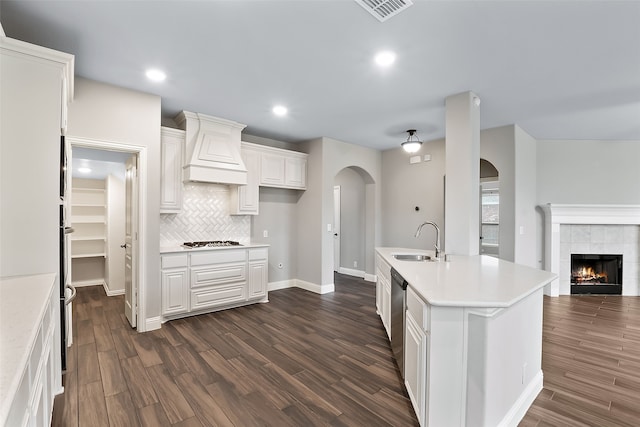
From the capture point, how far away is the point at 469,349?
1770 mm

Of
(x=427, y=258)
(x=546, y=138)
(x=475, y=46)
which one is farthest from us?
(x=546, y=138)

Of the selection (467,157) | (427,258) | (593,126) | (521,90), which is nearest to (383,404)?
(427,258)

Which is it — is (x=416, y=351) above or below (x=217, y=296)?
above

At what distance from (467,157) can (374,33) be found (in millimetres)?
1782

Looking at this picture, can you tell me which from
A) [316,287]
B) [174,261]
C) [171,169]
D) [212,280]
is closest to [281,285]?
[316,287]

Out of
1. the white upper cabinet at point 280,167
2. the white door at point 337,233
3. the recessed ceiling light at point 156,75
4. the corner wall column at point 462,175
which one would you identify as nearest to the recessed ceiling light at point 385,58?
the corner wall column at point 462,175

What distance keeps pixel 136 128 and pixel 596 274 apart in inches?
305

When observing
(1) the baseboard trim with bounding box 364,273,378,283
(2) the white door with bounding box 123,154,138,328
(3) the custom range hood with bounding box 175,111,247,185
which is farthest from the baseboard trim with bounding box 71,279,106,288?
(1) the baseboard trim with bounding box 364,273,378,283

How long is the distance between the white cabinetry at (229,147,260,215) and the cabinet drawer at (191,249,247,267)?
68 centimetres

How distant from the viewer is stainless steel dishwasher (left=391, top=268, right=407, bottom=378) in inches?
97.0

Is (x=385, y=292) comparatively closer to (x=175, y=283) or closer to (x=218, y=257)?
(x=218, y=257)

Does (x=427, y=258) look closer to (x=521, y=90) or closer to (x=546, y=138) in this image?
(x=521, y=90)

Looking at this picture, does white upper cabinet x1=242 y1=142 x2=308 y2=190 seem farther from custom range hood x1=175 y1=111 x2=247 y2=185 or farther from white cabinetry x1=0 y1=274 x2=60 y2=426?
white cabinetry x1=0 y1=274 x2=60 y2=426

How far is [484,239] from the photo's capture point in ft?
18.6
